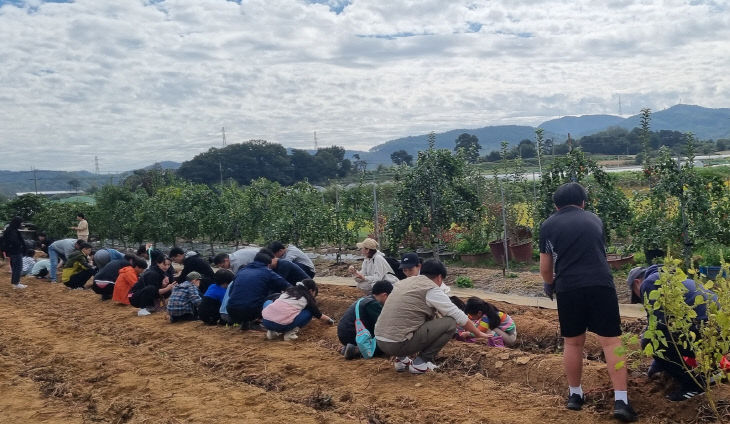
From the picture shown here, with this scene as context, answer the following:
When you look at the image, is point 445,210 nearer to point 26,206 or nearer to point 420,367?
point 420,367

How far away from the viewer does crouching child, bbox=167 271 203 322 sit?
9273 mm

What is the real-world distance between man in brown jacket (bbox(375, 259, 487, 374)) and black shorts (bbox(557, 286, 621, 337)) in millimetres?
1228

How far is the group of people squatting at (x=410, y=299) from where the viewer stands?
4453 millimetres

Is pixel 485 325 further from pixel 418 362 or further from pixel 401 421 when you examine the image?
pixel 401 421

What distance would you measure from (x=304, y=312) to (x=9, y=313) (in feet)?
20.2

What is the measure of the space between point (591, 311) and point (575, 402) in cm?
69

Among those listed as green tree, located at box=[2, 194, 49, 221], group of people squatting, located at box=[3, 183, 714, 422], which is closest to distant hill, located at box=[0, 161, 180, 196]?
green tree, located at box=[2, 194, 49, 221]

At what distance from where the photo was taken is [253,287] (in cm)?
822

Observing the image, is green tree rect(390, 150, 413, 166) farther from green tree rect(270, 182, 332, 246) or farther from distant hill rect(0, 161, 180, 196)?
distant hill rect(0, 161, 180, 196)

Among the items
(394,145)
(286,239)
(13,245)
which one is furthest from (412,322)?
(394,145)

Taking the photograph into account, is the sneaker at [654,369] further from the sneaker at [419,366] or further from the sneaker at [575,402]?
the sneaker at [419,366]

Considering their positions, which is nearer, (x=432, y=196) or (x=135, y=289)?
(x=135, y=289)

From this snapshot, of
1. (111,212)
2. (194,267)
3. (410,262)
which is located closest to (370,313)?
(410,262)

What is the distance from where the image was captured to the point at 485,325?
6930 mm
